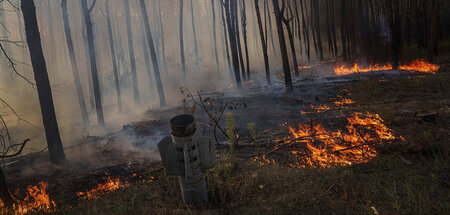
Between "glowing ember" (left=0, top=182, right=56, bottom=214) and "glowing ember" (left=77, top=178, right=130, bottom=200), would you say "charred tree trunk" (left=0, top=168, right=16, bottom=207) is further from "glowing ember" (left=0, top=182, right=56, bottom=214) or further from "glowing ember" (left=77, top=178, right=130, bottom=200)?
"glowing ember" (left=77, top=178, right=130, bottom=200)

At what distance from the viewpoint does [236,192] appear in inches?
108

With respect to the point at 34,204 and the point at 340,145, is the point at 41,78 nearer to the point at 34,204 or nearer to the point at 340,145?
the point at 34,204

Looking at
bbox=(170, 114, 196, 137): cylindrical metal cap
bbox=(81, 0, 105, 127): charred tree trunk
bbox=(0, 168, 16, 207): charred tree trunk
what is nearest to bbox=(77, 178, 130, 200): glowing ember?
bbox=(0, 168, 16, 207): charred tree trunk

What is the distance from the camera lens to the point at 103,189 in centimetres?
333

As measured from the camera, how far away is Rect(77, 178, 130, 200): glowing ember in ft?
10.3

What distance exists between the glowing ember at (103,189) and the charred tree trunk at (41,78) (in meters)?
2.95

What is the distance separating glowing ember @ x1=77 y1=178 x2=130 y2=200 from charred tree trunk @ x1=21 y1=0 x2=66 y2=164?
116 inches

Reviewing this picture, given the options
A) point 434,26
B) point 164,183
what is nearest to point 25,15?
point 164,183

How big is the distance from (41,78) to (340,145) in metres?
6.73

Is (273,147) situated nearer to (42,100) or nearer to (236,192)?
(236,192)

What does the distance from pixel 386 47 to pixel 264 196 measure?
18.6 m

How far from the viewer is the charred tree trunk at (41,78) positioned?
5.29 metres

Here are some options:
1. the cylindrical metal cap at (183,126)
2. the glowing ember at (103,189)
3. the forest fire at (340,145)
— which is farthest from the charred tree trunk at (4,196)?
the forest fire at (340,145)

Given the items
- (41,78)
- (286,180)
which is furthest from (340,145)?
(41,78)
